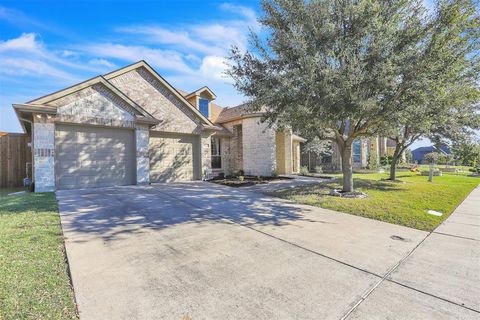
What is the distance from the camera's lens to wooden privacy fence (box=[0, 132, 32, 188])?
11.8 metres

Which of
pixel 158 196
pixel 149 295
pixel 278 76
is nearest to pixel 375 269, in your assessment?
pixel 149 295

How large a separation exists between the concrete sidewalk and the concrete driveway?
0.02 metres

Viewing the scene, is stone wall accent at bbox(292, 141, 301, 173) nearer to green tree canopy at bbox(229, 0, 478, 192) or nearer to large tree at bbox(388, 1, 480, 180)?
green tree canopy at bbox(229, 0, 478, 192)

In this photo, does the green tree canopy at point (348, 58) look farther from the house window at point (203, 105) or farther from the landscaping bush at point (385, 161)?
the landscaping bush at point (385, 161)

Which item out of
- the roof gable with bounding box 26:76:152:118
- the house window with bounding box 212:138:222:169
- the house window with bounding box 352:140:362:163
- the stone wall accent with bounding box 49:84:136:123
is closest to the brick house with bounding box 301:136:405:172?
the house window with bounding box 352:140:362:163

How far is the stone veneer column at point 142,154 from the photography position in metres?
11.3

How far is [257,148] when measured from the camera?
16938 millimetres

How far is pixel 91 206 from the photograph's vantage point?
701cm

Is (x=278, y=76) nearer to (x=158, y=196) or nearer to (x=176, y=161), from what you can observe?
(x=158, y=196)

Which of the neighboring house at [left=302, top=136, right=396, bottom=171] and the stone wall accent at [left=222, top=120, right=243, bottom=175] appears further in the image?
the neighboring house at [left=302, top=136, right=396, bottom=171]

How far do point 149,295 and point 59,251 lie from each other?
2128 millimetres

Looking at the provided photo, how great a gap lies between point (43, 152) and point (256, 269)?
9609mm

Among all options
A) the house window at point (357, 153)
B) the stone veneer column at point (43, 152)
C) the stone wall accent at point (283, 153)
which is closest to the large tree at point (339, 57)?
the stone veneer column at point (43, 152)

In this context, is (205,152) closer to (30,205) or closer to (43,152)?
(43,152)
